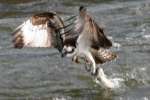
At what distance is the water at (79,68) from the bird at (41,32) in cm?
126

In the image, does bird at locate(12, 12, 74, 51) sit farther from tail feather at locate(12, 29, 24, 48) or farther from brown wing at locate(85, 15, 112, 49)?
brown wing at locate(85, 15, 112, 49)

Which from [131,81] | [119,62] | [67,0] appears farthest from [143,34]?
[67,0]

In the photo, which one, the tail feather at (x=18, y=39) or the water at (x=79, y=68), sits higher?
the tail feather at (x=18, y=39)

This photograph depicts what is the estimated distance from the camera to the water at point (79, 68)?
325 inches

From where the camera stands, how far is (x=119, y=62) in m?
9.74

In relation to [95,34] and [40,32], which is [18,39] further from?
[95,34]

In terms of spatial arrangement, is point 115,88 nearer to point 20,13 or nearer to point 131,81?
point 131,81

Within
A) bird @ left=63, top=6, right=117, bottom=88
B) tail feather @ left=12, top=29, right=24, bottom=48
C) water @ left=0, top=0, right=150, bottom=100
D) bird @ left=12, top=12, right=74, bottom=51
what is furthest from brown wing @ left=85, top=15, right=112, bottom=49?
water @ left=0, top=0, right=150, bottom=100

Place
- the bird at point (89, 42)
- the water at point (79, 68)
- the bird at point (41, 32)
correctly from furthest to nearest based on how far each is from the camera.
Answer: the water at point (79, 68) → the bird at point (41, 32) → the bird at point (89, 42)

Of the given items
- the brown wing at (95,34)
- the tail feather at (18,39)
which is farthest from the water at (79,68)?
the tail feather at (18,39)

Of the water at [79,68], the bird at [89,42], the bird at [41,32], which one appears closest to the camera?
the bird at [89,42]

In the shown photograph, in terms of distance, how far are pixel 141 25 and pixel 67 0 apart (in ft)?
11.1

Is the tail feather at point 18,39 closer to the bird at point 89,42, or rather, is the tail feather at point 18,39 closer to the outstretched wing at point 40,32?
the outstretched wing at point 40,32

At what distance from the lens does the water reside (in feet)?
27.1
